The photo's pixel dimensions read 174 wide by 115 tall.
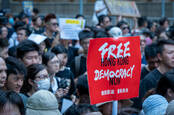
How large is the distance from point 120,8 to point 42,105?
295 inches

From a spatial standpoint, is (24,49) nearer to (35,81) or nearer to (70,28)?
(35,81)

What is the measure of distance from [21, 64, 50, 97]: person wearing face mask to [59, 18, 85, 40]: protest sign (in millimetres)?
3390

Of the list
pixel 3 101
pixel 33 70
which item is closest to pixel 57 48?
pixel 33 70

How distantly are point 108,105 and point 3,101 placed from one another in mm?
1433

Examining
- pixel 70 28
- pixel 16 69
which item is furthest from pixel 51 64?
pixel 70 28

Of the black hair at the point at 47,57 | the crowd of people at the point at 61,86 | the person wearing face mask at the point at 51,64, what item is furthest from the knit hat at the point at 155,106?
the black hair at the point at 47,57

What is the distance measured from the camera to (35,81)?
13.3 feet

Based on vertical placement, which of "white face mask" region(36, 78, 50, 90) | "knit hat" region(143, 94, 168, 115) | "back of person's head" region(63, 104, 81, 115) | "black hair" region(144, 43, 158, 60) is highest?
"knit hat" region(143, 94, 168, 115)

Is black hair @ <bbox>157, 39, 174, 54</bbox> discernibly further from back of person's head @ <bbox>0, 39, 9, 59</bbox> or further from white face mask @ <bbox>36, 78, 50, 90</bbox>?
back of person's head @ <bbox>0, 39, 9, 59</bbox>

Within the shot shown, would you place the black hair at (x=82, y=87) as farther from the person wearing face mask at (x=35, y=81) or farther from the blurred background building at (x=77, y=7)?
the blurred background building at (x=77, y=7)

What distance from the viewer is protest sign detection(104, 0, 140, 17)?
31.8 ft

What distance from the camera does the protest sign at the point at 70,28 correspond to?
297 inches

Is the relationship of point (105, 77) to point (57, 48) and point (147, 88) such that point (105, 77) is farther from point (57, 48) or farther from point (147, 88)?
point (57, 48)

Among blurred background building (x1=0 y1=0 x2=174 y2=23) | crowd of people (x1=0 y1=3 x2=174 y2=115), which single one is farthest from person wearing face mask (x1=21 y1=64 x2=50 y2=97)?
blurred background building (x1=0 y1=0 x2=174 y2=23)
